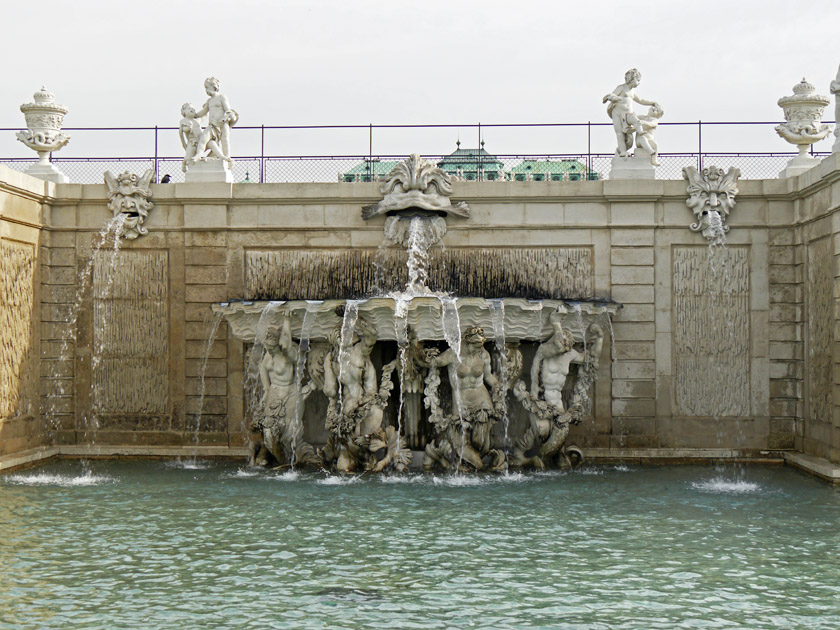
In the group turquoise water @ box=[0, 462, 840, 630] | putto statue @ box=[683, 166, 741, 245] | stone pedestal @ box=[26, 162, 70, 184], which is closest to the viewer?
turquoise water @ box=[0, 462, 840, 630]

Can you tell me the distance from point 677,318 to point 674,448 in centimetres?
217

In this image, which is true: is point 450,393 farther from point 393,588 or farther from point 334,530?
point 393,588

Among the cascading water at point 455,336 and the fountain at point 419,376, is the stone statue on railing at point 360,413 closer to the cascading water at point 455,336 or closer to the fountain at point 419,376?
the fountain at point 419,376

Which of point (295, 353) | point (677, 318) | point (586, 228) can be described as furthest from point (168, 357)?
point (677, 318)

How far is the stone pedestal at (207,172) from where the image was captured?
17359 millimetres

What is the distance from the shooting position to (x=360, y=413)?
48.1 ft

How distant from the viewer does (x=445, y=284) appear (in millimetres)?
17172

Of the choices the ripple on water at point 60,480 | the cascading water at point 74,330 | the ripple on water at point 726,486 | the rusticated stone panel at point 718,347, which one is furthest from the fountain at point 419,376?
the cascading water at point 74,330

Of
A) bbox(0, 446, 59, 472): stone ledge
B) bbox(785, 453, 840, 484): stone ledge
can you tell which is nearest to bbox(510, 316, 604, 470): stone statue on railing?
bbox(785, 453, 840, 484): stone ledge

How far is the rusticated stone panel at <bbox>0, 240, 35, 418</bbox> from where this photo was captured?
632 inches

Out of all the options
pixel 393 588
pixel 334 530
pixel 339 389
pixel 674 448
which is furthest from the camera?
pixel 674 448

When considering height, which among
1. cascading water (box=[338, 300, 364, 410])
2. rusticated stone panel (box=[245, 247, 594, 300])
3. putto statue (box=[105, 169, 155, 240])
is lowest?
cascading water (box=[338, 300, 364, 410])

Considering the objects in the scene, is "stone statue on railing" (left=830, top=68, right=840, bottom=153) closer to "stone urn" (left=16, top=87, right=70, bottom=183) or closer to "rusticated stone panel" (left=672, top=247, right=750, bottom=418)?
"rusticated stone panel" (left=672, top=247, right=750, bottom=418)

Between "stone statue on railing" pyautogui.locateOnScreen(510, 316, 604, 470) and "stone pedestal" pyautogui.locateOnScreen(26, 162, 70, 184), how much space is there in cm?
877
